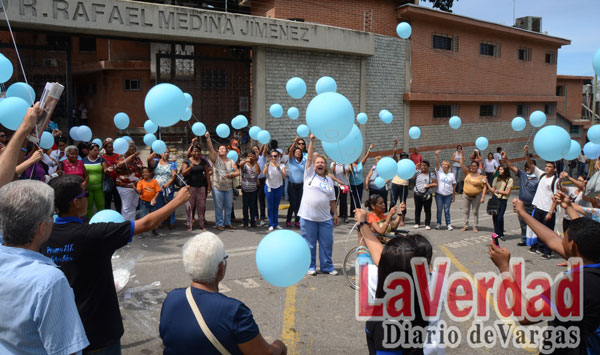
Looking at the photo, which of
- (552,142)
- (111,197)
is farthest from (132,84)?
(552,142)

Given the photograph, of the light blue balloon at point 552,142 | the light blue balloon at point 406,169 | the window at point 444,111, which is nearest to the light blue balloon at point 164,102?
the light blue balloon at point 406,169

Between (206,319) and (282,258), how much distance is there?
3.57 feet

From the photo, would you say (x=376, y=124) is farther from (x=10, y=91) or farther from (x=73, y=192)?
(x=73, y=192)

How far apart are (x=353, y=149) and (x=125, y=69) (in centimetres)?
1735

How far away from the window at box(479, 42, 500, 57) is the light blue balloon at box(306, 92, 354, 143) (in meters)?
18.7

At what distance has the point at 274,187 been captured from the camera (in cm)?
934

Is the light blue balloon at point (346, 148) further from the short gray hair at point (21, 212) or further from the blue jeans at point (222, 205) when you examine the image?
the blue jeans at point (222, 205)

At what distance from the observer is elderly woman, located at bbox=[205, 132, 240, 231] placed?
9125 mm

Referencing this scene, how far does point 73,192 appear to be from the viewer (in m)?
2.80

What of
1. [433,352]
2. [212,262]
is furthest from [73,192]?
[433,352]

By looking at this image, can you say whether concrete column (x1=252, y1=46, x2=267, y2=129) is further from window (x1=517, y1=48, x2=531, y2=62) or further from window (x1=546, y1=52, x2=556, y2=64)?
window (x1=546, y1=52, x2=556, y2=64)

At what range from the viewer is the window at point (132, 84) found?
66.9ft

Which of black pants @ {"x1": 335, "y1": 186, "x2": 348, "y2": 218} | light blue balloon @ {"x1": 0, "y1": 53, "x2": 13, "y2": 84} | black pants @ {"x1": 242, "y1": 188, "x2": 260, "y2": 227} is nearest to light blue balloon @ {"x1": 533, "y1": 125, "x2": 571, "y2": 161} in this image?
black pants @ {"x1": 335, "y1": 186, "x2": 348, "y2": 218}

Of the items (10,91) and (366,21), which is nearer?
(10,91)
